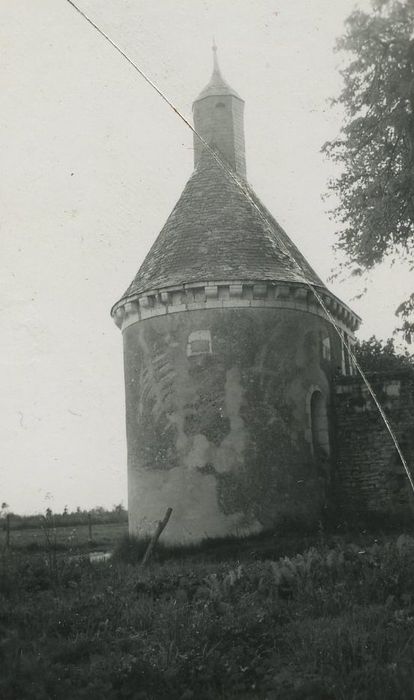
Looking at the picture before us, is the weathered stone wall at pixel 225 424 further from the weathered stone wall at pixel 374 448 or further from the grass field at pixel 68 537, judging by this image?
the grass field at pixel 68 537

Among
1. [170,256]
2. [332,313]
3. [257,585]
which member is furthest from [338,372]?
[257,585]

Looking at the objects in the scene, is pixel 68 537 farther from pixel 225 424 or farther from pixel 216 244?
pixel 216 244

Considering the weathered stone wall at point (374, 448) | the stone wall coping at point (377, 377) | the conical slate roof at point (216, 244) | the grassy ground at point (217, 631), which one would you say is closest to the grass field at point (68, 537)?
the weathered stone wall at point (374, 448)

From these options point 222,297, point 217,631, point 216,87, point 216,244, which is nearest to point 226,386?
point 222,297

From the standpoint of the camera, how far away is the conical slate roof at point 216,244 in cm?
1669

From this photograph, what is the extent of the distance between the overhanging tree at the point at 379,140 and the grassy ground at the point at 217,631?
19.0ft

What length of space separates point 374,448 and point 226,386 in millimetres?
3653

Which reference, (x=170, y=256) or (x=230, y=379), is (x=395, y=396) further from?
(x=170, y=256)

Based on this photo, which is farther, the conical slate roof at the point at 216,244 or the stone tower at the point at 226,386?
the conical slate roof at the point at 216,244

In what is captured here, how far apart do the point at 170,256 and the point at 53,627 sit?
10.4m

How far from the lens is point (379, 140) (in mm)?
13977

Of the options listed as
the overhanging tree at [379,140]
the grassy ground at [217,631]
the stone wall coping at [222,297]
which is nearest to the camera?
the grassy ground at [217,631]

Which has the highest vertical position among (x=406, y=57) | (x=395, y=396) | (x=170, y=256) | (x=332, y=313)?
(x=406, y=57)

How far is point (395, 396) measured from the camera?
17.2 metres
